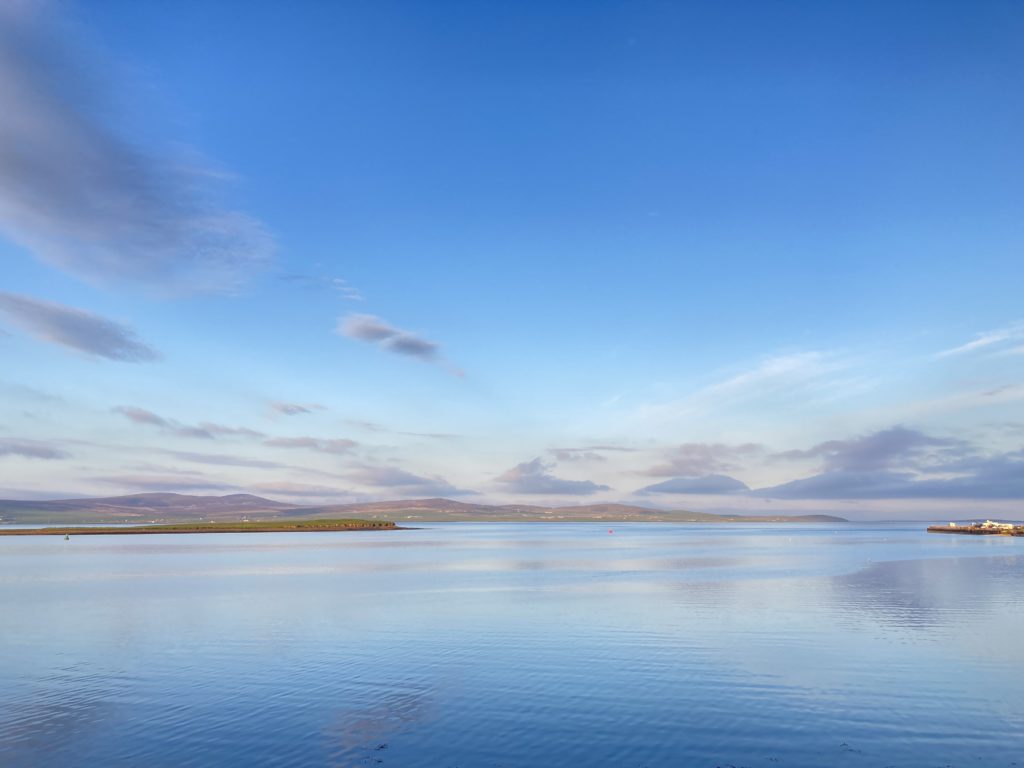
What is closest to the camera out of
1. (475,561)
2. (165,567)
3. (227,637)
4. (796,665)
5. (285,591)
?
(796,665)

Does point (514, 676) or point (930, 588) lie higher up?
point (930, 588)

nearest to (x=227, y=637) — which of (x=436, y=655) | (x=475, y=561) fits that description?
(x=436, y=655)

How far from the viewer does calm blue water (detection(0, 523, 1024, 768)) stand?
2017cm

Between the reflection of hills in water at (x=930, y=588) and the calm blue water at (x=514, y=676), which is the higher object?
the reflection of hills in water at (x=930, y=588)

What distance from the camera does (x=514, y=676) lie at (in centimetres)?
2886

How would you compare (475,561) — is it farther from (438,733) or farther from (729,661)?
(438,733)

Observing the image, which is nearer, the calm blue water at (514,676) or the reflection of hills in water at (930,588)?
the calm blue water at (514,676)

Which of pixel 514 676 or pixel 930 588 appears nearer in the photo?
pixel 514 676

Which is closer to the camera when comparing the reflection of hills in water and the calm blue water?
the calm blue water

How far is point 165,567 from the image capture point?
83.4 metres

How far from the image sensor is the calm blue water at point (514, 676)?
20172 millimetres

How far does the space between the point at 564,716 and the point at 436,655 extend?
37.6 ft

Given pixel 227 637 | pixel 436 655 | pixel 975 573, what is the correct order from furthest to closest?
1. pixel 975 573
2. pixel 227 637
3. pixel 436 655

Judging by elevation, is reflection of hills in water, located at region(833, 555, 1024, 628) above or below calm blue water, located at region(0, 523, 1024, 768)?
above
